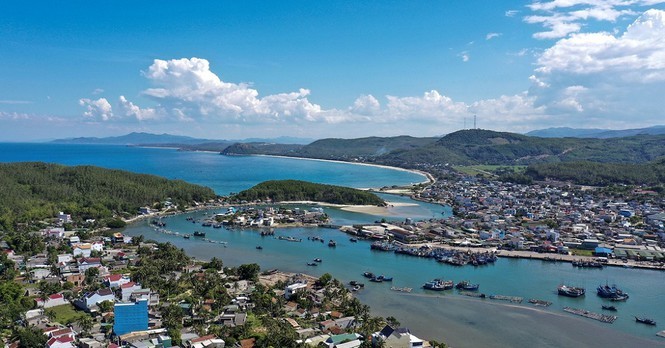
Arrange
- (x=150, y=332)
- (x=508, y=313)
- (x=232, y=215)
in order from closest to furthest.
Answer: (x=150, y=332) < (x=508, y=313) < (x=232, y=215)

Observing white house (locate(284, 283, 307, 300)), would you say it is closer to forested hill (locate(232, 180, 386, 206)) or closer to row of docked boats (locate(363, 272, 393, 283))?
row of docked boats (locate(363, 272, 393, 283))

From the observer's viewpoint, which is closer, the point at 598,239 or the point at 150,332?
the point at 150,332

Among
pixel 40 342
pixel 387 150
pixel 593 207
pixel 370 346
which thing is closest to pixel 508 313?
pixel 370 346

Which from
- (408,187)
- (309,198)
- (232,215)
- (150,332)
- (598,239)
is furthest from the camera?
(408,187)

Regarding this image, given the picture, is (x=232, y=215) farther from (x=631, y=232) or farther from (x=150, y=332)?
(x=631, y=232)


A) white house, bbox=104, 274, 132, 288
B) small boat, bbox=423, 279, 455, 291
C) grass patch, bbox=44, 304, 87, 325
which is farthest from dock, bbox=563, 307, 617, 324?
grass patch, bbox=44, 304, 87, 325

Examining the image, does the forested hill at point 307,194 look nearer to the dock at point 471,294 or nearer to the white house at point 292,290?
the dock at point 471,294
